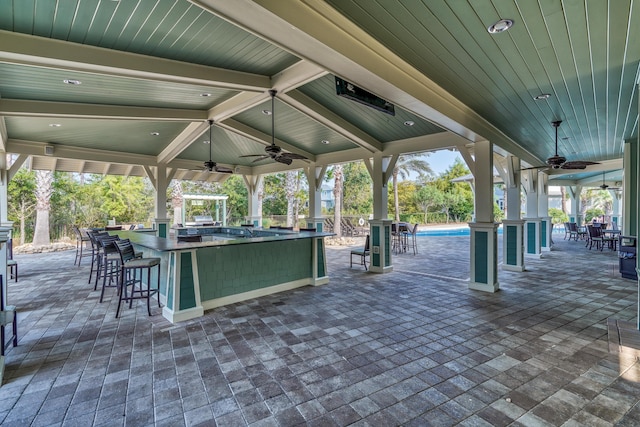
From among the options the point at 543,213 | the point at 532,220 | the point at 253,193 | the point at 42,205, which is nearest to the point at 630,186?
the point at 532,220

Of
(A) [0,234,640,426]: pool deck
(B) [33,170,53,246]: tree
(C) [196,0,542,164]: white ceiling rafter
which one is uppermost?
(C) [196,0,542,164]: white ceiling rafter

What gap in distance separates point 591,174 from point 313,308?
15.4 m

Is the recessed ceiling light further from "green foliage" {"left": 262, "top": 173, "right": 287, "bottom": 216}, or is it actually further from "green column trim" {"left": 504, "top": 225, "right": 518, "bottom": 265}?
"green foliage" {"left": 262, "top": 173, "right": 287, "bottom": 216}

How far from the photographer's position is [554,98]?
4.02m

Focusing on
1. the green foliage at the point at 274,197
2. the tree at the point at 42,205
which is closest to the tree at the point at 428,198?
the green foliage at the point at 274,197

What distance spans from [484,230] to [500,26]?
148 inches

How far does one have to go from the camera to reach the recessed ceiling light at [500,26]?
2303 millimetres

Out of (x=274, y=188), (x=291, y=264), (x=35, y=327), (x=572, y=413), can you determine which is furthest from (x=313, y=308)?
(x=274, y=188)

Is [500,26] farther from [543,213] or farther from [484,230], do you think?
[543,213]

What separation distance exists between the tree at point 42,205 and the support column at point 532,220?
15928mm

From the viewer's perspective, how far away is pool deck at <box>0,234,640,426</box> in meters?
2.06

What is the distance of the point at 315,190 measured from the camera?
8578 mm

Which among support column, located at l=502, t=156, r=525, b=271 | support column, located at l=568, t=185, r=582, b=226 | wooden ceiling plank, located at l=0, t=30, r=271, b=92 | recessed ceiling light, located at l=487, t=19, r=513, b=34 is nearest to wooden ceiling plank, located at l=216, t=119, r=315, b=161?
wooden ceiling plank, located at l=0, t=30, r=271, b=92

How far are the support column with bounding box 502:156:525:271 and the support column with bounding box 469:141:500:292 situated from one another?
6.43ft
